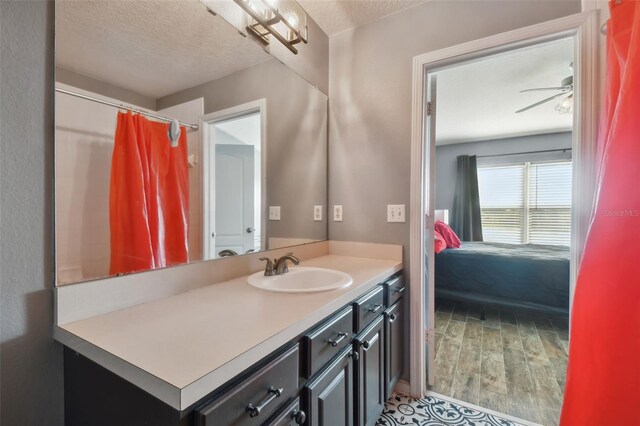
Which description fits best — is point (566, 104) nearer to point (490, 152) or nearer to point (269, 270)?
point (490, 152)

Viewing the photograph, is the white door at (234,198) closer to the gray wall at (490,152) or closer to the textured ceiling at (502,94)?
the textured ceiling at (502,94)

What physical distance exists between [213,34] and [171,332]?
125 centimetres

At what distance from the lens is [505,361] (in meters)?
2.15

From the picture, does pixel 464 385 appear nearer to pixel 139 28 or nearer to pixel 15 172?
pixel 15 172

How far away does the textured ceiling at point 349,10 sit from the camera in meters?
1.70

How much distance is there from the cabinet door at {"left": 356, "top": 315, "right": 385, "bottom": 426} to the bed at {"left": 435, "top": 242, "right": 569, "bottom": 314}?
2.05 metres

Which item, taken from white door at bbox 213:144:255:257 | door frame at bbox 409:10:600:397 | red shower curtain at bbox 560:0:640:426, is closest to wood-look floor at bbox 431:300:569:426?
door frame at bbox 409:10:600:397

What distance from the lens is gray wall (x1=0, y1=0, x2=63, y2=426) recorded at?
2.41 feet

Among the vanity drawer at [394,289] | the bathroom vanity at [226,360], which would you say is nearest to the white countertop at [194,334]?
the bathroom vanity at [226,360]

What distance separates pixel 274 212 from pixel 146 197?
0.75 m

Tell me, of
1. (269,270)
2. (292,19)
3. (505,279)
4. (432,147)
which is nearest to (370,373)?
(269,270)

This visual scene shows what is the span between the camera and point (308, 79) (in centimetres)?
189

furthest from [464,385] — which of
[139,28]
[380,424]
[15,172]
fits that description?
[139,28]

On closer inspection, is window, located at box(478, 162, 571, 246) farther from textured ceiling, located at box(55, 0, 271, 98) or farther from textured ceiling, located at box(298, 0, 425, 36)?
textured ceiling, located at box(55, 0, 271, 98)
